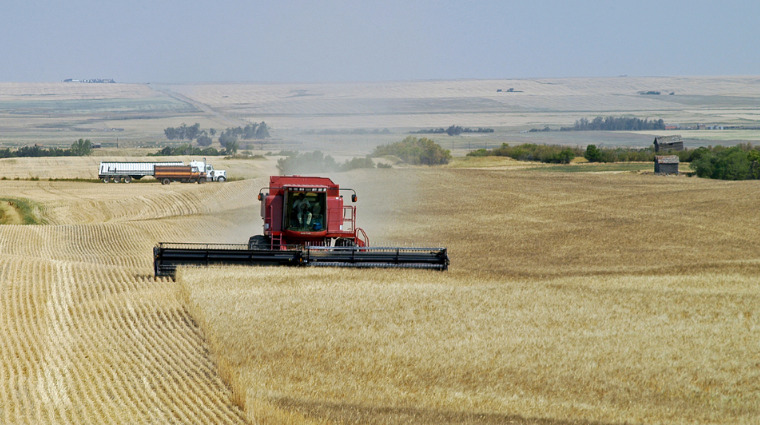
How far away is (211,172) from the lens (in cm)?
7069

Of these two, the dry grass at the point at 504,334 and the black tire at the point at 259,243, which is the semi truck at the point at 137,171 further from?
the black tire at the point at 259,243

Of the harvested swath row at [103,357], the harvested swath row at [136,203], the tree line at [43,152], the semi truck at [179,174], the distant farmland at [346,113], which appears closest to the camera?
the harvested swath row at [103,357]

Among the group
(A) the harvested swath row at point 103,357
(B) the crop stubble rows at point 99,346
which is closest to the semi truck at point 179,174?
(B) the crop stubble rows at point 99,346

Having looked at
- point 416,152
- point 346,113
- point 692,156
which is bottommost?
point 416,152

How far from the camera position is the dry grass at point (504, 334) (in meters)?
11.5

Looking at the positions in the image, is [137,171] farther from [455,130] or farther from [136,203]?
[455,130]

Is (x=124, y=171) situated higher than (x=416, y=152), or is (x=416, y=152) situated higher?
(x=416, y=152)

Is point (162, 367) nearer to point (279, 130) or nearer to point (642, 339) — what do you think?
point (642, 339)

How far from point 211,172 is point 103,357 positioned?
5836cm

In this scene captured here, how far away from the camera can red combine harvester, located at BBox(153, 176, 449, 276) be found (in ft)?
67.5

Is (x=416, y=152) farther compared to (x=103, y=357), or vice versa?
(x=416, y=152)

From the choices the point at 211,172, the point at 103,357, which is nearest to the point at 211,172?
the point at 211,172

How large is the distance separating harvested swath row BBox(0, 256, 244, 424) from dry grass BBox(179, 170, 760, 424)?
520 millimetres

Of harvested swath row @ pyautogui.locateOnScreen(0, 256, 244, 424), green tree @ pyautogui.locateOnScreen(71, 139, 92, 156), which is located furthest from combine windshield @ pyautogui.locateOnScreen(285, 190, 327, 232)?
green tree @ pyautogui.locateOnScreen(71, 139, 92, 156)
